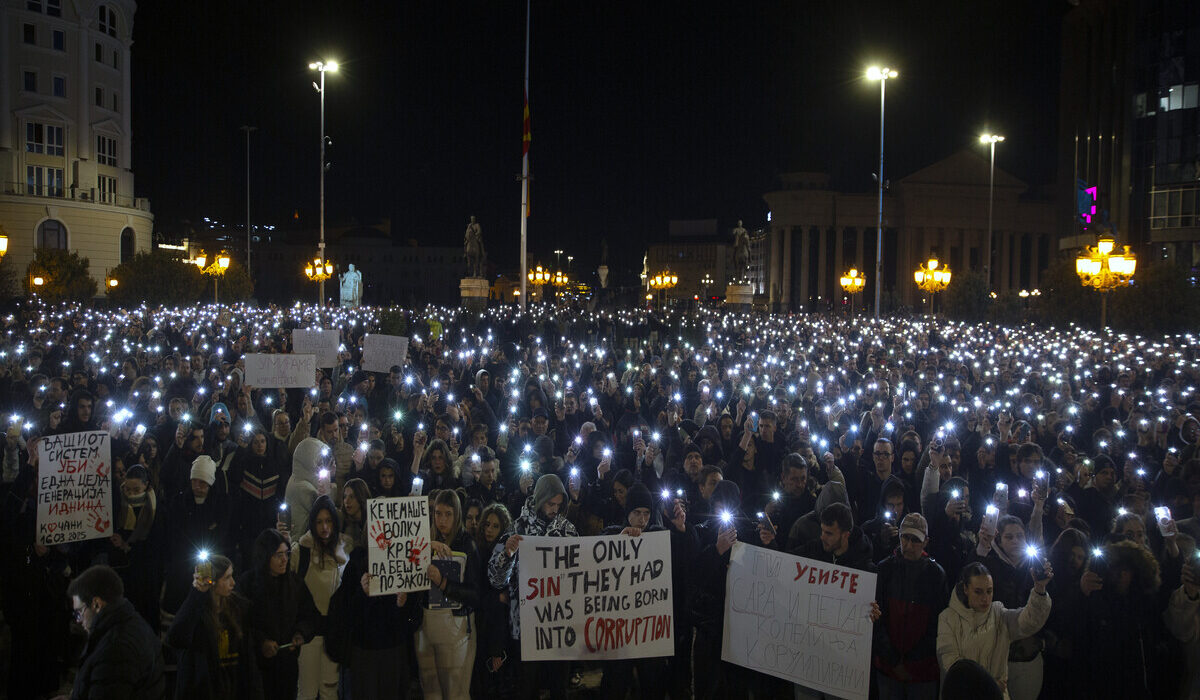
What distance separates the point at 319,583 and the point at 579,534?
78.4 inches

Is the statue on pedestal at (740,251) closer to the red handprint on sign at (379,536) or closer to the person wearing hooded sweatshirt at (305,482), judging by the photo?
the person wearing hooded sweatshirt at (305,482)

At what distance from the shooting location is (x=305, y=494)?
849cm

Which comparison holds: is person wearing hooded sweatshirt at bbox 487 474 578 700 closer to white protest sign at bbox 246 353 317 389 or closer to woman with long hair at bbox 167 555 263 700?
woman with long hair at bbox 167 555 263 700

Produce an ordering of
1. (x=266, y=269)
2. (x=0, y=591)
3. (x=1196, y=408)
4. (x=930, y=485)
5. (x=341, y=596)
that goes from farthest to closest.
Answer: (x=266, y=269)
(x=1196, y=408)
(x=930, y=485)
(x=0, y=591)
(x=341, y=596)

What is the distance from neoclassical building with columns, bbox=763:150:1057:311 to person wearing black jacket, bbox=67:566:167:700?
77337mm

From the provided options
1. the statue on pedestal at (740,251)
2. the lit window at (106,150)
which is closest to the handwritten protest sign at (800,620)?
the statue on pedestal at (740,251)

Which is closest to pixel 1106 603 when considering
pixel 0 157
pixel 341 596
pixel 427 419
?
pixel 341 596

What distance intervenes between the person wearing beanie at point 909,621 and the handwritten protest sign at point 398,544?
2.82 meters

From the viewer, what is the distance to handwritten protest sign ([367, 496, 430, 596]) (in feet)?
19.4

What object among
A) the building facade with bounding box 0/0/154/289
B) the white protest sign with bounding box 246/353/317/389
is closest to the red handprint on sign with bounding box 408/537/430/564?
the white protest sign with bounding box 246/353/317/389

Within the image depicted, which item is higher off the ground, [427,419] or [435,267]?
[435,267]

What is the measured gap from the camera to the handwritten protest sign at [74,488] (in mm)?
7164

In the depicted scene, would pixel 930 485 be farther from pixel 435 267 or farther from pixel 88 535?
pixel 435 267

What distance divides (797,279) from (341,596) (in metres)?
85.7
